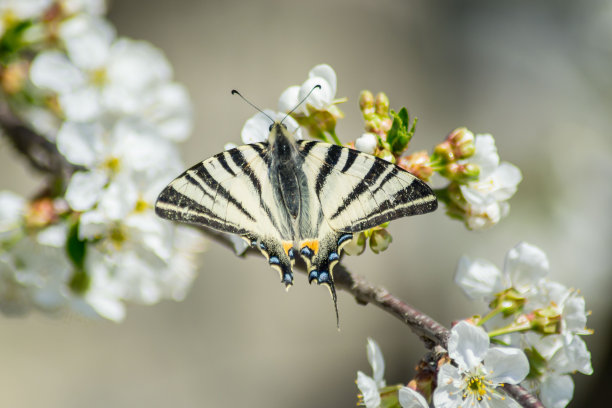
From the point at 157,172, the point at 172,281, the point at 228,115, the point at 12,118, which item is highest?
the point at 228,115

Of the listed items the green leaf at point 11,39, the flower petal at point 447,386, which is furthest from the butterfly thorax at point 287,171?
the green leaf at point 11,39

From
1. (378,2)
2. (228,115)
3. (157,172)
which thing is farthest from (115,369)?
(378,2)

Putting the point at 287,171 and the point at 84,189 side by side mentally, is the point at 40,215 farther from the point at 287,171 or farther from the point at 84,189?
the point at 287,171

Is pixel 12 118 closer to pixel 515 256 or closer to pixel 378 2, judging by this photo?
pixel 515 256

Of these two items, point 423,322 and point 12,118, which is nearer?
point 423,322

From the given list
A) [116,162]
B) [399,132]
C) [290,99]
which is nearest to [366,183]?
[399,132]

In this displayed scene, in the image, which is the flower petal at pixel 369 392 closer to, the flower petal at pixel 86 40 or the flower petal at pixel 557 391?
the flower petal at pixel 557 391

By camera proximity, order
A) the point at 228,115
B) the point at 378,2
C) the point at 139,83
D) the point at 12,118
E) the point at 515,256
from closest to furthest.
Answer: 1. the point at 515,256
2. the point at 12,118
3. the point at 139,83
4. the point at 228,115
5. the point at 378,2
